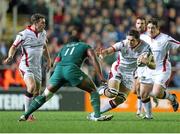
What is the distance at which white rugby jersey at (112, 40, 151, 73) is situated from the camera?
1691cm

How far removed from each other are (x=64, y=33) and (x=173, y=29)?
3.50 meters

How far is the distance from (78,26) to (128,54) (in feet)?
29.7

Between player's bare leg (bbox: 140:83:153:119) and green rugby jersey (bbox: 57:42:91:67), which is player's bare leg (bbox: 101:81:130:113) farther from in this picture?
green rugby jersey (bbox: 57:42:91:67)

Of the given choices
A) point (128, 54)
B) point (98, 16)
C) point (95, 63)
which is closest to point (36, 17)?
point (128, 54)

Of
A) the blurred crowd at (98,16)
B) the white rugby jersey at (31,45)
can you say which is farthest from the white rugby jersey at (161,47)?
the blurred crowd at (98,16)

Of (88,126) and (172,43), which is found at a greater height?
(172,43)

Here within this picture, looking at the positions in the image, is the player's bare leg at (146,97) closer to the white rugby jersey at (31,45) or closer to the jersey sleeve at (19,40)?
the white rugby jersey at (31,45)

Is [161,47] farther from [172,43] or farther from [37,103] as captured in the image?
[37,103]

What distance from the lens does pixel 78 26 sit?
85.5ft

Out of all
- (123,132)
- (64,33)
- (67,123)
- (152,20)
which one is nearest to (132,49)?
(152,20)

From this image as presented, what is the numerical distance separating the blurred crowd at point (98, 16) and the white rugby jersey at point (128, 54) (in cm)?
680

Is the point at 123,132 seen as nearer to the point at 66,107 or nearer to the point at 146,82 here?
the point at 146,82

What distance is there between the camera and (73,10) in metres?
26.5

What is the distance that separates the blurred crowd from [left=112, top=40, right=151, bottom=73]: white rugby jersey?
680 cm
